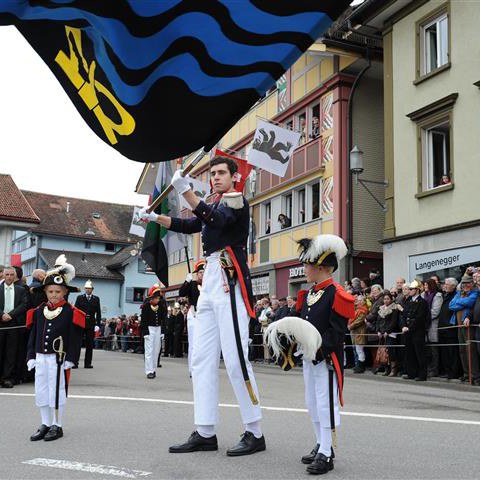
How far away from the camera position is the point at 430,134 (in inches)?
821

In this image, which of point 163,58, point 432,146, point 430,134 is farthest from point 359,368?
point 163,58

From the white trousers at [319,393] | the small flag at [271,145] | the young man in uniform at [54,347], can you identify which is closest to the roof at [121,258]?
the small flag at [271,145]

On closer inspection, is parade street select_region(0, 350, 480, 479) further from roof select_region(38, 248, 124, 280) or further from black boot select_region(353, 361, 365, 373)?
roof select_region(38, 248, 124, 280)

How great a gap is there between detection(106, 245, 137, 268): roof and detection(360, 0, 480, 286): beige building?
160 feet

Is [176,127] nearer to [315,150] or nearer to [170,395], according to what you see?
[170,395]

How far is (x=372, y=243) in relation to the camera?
26328 mm

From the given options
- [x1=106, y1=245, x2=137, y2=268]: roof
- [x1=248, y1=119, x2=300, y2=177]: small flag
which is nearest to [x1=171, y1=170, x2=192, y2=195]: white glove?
[x1=248, y1=119, x2=300, y2=177]: small flag

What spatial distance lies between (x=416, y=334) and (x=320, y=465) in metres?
9.99

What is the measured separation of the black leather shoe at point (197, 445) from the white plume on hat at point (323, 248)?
162 centimetres

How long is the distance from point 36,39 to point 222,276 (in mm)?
2236

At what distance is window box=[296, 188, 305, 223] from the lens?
29047mm

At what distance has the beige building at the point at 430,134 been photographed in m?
19.0

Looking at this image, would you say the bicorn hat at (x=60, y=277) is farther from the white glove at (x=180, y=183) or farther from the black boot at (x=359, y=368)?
the black boot at (x=359, y=368)

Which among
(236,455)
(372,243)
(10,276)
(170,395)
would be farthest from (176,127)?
(372,243)
